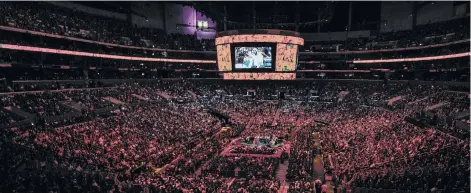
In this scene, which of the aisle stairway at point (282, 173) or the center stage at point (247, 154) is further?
the center stage at point (247, 154)

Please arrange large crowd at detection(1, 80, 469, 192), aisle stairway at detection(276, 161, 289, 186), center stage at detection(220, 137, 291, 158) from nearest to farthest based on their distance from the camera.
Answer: large crowd at detection(1, 80, 469, 192) → aisle stairway at detection(276, 161, 289, 186) → center stage at detection(220, 137, 291, 158)

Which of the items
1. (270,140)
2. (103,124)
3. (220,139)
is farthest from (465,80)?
(103,124)

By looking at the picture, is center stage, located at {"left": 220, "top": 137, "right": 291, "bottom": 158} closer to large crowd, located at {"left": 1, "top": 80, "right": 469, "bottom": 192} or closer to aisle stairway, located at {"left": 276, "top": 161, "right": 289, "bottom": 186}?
large crowd, located at {"left": 1, "top": 80, "right": 469, "bottom": 192}

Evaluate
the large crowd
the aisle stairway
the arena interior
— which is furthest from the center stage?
the aisle stairway

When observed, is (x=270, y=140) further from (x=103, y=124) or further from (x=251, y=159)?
(x=103, y=124)

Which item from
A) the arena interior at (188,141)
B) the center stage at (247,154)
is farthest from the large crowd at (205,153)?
the center stage at (247,154)

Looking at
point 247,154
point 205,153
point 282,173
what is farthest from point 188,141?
point 282,173

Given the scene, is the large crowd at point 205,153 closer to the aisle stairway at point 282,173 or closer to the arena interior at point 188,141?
the arena interior at point 188,141

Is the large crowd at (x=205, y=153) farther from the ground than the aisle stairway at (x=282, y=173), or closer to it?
farther from the ground

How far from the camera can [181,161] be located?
28125 millimetres

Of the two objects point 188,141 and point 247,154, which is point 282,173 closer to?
point 247,154

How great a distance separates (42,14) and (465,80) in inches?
2418

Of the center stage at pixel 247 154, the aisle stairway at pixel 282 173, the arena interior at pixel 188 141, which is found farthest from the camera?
the center stage at pixel 247 154

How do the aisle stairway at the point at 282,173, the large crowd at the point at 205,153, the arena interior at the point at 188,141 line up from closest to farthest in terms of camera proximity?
the large crowd at the point at 205,153, the arena interior at the point at 188,141, the aisle stairway at the point at 282,173
